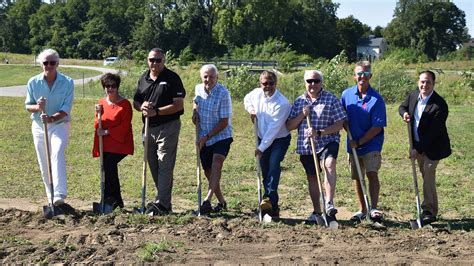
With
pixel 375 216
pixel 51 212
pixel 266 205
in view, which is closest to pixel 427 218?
pixel 375 216

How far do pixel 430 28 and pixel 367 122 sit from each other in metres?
83.2

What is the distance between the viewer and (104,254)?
6.31 metres

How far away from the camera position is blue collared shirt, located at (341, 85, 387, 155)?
24.8 feet

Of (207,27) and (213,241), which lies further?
(207,27)

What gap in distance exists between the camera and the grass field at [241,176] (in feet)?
30.9

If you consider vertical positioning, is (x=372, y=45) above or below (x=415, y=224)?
above

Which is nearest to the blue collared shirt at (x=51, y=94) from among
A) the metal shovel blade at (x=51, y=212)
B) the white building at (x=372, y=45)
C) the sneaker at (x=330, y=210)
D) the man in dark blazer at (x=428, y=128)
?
the metal shovel blade at (x=51, y=212)

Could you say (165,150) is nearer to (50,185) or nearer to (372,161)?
(50,185)

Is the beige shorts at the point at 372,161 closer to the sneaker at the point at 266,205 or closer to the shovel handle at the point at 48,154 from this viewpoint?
the sneaker at the point at 266,205

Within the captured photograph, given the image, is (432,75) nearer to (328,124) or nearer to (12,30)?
(328,124)

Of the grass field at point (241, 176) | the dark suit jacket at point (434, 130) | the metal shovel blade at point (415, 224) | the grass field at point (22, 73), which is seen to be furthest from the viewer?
the grass field at point (22, 73)

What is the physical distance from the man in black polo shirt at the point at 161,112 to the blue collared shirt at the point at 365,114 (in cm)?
206

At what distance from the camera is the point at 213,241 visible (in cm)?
681

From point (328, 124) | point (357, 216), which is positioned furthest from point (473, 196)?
point (328, 124)
